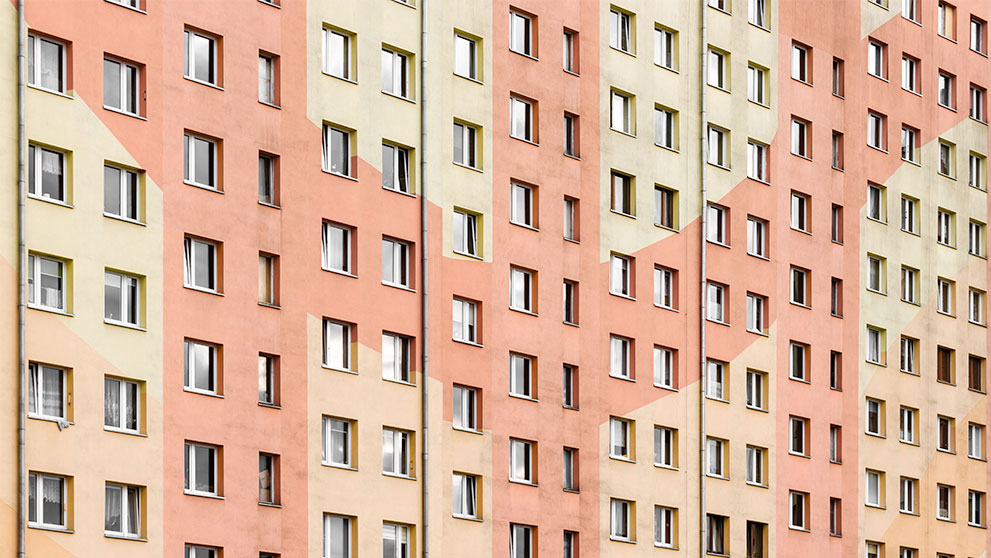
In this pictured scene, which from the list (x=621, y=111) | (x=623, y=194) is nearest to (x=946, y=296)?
(x=623, y=194)

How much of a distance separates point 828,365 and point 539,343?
13204 mm

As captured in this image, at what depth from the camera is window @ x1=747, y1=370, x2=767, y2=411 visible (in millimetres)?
63000

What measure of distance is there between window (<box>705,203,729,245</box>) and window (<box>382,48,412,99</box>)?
40.2 feet

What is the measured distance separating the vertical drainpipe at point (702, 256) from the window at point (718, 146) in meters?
0.58

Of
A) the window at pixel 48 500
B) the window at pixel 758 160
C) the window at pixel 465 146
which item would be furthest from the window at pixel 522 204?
the window at pixel 48 500

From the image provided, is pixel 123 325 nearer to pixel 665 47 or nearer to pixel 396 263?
pixel 396 263

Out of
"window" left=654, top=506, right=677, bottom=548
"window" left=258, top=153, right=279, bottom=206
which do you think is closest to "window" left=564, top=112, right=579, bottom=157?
"window" left=258, top=153, right=279, bottom=206

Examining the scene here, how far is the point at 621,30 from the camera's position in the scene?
60.9 m

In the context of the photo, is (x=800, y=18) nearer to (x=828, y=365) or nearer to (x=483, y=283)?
(x=828, y=365)

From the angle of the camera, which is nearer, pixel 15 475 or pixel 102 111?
pixel 15 475

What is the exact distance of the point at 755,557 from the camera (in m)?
62.6

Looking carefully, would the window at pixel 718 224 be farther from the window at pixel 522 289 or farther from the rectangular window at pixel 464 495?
the rectangular window at pixel 464 495

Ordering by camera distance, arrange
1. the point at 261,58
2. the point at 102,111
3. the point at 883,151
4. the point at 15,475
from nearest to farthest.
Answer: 1. the point at 15,475
2. the point at 102,111
3. the point at 261,58
4. the point at 883,151

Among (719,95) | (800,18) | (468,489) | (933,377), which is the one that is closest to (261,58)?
(468,489)
